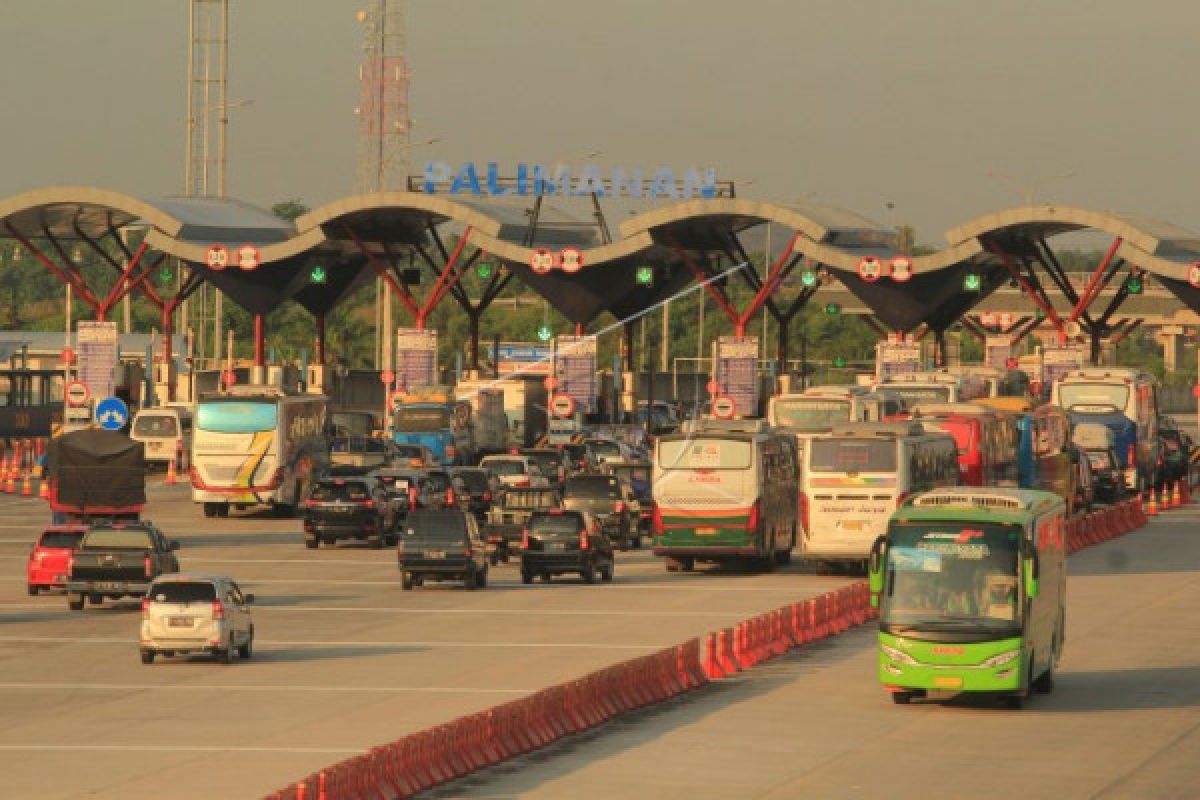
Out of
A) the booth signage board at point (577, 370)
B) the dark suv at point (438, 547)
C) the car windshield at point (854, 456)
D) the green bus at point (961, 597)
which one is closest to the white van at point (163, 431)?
the booth signage board at point (577, 370)

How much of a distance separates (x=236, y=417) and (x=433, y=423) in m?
20.7

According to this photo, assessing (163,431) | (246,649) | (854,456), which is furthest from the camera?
(163,431)

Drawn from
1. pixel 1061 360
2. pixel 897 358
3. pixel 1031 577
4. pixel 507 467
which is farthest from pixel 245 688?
pixel 1061 360

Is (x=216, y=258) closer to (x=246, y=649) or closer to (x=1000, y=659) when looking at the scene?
(x=246, y=649)

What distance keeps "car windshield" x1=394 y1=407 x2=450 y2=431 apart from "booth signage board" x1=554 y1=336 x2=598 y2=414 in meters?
6.75

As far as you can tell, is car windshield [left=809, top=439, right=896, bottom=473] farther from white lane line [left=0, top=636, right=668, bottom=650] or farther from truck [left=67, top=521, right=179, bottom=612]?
truck [left=67, top=521, right=179, bottom=612]

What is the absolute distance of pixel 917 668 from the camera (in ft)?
107

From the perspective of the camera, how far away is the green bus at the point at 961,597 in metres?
32.7

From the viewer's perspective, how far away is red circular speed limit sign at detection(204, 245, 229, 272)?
9881 cm

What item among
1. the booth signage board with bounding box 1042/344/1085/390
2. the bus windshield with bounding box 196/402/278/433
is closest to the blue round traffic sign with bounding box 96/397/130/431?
the bus windshield with bounding box 196/402/278/433

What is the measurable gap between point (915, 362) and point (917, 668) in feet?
214

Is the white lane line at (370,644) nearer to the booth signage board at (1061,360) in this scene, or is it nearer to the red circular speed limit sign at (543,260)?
the booth signage board at (1061,360)

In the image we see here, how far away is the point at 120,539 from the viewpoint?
46469mm

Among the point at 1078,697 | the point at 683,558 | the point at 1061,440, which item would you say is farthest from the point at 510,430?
the point at 1078,697
